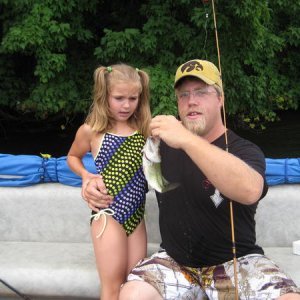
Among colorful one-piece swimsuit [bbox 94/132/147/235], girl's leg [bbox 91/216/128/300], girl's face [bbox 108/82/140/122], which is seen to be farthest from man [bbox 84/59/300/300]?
girl's face [bbox 108/82/140/122]

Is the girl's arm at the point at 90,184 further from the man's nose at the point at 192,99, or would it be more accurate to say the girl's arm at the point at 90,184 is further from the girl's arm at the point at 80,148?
the man's nose at the point at 192,99

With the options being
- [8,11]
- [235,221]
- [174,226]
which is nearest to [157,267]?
[174,226]

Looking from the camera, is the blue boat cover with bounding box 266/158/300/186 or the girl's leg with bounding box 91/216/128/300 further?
the blue boat cover with bounding box 266/158/300/186

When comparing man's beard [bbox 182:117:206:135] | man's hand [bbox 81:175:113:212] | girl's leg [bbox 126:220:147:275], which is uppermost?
man's beard [bbox 182:117:206:135]

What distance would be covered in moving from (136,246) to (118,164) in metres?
0.47

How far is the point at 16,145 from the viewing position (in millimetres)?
14523

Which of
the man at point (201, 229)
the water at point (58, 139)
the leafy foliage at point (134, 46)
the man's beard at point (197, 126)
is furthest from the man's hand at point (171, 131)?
the water at point (58, 139)

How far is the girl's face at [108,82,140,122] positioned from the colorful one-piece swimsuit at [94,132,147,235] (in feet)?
0.45

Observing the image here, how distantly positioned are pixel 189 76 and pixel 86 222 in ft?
5.25

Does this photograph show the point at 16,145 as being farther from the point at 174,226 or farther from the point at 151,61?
the point at 174,226

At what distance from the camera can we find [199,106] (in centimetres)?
247

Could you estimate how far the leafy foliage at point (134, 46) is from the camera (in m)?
10.3

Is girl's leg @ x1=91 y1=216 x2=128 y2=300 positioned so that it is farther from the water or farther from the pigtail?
the water

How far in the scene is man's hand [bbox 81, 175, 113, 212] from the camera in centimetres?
266
